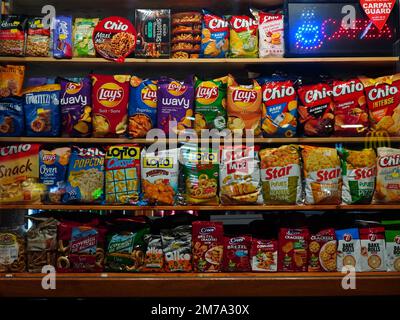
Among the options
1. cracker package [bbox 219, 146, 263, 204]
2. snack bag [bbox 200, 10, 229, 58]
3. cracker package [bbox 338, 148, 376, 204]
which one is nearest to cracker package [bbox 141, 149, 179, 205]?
cracker package [bbox 219, 146, 263, 204]

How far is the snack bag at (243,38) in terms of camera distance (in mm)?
2570

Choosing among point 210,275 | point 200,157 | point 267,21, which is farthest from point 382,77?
point 210,275

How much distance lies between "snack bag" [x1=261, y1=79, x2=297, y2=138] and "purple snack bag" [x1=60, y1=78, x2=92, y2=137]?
103 cm

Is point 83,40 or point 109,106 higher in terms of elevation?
Result: point 83,40

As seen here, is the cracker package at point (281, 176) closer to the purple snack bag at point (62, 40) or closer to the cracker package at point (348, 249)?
the cracker package at point (348, 249)

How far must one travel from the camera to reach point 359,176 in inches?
97.4

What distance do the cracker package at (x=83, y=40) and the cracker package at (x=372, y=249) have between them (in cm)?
191

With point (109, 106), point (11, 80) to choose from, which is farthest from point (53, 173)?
point (11, 80)

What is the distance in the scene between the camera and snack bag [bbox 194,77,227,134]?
2.54m

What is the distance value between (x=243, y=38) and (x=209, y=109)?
477mm

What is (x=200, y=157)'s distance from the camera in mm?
2510

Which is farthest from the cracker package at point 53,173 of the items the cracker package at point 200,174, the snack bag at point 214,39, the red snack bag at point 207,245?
the snack bag at point 214,39

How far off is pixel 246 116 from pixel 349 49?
0.73 meters

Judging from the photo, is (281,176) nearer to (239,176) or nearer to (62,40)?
(239,176)
